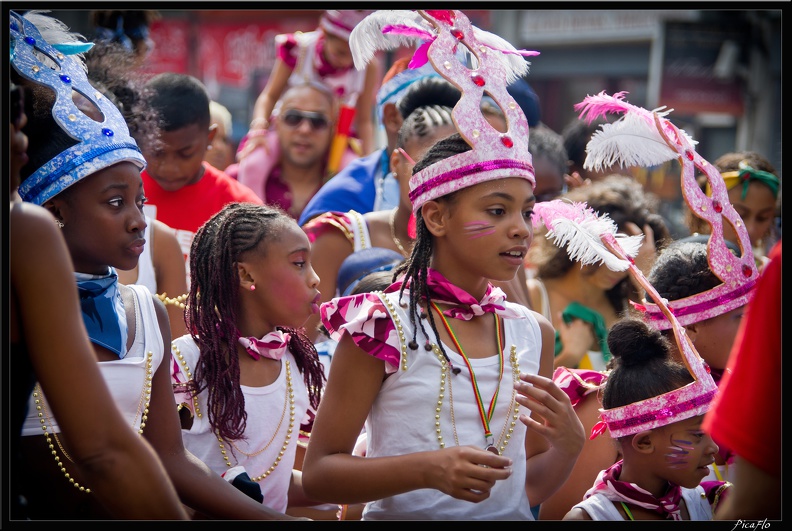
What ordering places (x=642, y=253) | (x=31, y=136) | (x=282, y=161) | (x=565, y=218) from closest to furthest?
1. (x=31, y=136)
2. (x=565, y=218)
3. (x=642, y=253)
4. (x=282, y=161)

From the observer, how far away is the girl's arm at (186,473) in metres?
2.55

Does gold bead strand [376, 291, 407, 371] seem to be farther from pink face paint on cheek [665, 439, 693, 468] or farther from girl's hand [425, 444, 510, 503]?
pink face paint on cheek [665, 439, 693, 468]

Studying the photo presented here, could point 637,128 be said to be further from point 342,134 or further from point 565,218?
point 342,134

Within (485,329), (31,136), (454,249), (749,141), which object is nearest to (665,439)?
(485,329)

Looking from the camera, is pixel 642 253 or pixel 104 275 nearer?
pixel 104 275

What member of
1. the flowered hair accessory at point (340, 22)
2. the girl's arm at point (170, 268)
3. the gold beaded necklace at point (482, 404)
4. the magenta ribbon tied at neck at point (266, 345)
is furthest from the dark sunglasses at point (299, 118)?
the gold beaded necklace at point (482, 404)

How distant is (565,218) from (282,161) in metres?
3.16

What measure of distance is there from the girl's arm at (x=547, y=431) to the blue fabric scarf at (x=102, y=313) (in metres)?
1.06

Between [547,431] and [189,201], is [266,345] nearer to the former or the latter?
[547,431]

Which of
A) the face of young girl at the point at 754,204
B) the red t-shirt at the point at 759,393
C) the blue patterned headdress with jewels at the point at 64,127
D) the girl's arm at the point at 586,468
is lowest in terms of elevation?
the girl's arm at the point at 586,468

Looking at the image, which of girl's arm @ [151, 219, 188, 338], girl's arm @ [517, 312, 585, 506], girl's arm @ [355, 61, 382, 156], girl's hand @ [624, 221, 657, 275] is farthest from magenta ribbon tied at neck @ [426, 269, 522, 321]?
girl's arm @ [355, 61, 382, 156]

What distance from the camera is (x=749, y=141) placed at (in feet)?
37.8

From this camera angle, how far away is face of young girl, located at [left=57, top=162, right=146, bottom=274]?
258cm

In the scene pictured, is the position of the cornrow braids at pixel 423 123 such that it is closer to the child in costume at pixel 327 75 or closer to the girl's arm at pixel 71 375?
the child in costume at pixel 327 75
